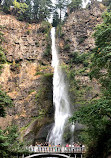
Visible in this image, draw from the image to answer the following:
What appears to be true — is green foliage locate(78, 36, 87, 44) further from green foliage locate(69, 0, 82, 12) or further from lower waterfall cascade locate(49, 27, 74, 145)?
green foliage locate(69, 0, 82, 12)

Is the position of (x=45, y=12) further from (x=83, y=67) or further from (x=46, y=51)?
(x=83, y=67)

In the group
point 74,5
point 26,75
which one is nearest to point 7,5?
point 74,5

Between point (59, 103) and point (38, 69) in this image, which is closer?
point (59, 103)

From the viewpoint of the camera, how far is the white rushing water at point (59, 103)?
17.3 metres

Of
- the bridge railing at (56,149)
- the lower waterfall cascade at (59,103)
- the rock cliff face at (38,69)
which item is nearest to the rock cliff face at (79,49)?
the rock cliff face at (38,69)

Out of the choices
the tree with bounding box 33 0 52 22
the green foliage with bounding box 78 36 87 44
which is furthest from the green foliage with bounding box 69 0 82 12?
the green foliage with bounding box 78 36 87 44

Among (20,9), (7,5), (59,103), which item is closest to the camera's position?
(59,103)

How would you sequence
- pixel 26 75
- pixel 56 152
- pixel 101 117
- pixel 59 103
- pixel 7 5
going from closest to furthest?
1. pixel 101 117
2. pixel 56 152
3. pixel 59 103
4. pixel 26 75
5. pixel 7 5

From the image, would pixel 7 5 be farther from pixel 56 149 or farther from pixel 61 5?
pixel 56 149

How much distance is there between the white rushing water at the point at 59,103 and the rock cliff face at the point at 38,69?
36.3 inches

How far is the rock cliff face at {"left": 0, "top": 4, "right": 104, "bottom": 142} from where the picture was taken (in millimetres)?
21328

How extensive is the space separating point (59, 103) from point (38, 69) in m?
9.11

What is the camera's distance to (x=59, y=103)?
2242 cm

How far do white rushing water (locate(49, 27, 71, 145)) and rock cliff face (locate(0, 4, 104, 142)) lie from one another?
0.92 meters
